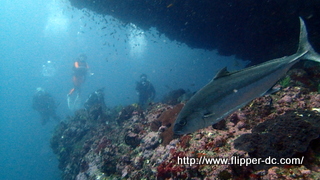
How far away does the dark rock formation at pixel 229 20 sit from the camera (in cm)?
1068

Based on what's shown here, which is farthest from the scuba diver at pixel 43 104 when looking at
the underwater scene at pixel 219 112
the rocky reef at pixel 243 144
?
the rocky reef at pixel 243 144

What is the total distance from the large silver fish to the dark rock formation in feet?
35.8

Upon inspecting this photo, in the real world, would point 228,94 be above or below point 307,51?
below

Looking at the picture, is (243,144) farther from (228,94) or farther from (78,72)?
(78,72)

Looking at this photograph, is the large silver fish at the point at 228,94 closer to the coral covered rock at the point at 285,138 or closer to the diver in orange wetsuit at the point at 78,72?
the coral covered rock at the point at 285,138

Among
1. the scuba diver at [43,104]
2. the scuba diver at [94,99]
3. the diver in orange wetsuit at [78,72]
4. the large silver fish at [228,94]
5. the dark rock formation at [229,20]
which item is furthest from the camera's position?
the scuba diver at [43,104]

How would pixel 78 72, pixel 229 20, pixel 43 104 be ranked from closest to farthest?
1. pixel 229 20
2. pixel 78 72
3. pixel 43 104

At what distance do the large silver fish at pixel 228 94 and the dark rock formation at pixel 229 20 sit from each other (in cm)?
1090

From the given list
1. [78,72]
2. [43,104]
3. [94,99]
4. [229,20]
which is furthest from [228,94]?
[43,104]

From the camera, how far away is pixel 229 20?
12977mm

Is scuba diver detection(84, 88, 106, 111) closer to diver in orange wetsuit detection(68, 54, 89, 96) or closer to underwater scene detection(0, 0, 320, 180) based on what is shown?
underwater scene detection(0, 0, 320, 180)

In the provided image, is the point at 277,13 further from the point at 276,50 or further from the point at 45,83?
the point at 45,83

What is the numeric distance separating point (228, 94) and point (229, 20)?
13103 millimetres

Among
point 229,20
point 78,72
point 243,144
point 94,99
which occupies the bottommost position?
point 243,144
